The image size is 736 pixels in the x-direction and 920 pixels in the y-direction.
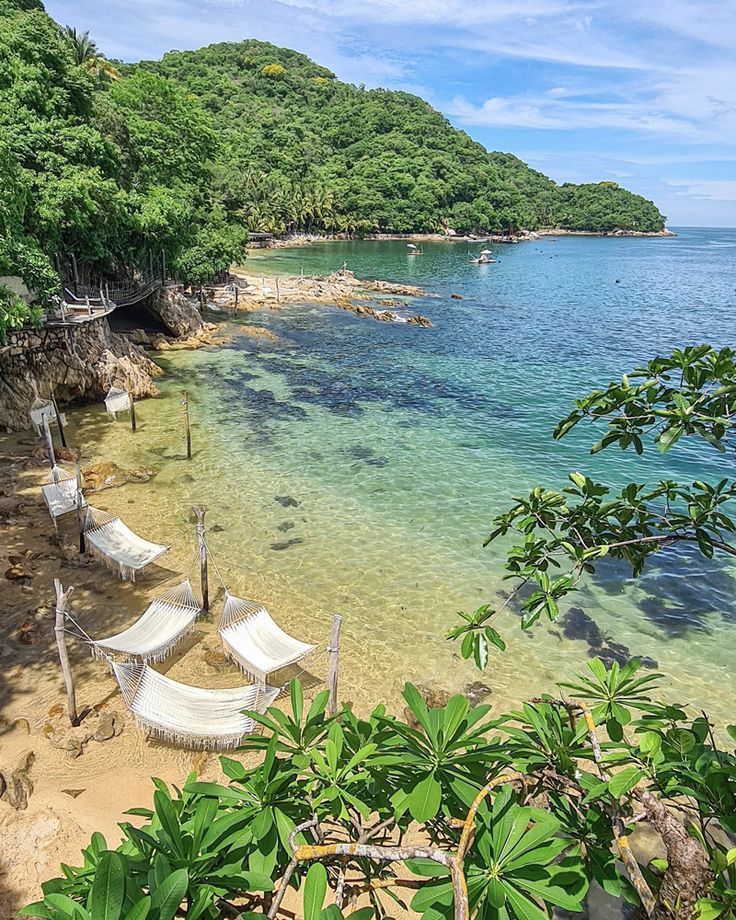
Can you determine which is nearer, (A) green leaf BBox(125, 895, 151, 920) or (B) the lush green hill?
(A) green leaf BBox(125, 895, 151, 920)

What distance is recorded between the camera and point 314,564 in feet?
44.6

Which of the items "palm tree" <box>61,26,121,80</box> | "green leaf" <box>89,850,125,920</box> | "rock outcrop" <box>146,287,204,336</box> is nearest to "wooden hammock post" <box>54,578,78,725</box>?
"green leaf" <box>89,850,125,920</box>

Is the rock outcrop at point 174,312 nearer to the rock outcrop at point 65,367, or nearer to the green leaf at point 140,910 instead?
the rock outcrop at point 65,367

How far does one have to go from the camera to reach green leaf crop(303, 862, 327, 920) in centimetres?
220

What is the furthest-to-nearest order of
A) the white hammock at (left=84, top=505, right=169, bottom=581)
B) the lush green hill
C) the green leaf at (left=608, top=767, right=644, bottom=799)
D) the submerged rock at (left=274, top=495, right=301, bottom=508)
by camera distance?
the lush green hill < the submerged rock at (left=274, top=495, right=301, bottom=508) < the white hammock at (left=84, top=505, right=169, bottom=581) < the green leaf at (left=608, top=767, right=644, bottom=799)

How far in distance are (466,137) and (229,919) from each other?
192 meters

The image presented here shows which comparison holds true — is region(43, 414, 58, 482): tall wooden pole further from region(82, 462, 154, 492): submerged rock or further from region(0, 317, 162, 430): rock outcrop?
region(0, 317, 162, 430): rock outcrop

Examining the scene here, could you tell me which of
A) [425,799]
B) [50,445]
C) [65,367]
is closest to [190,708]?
[425,799]

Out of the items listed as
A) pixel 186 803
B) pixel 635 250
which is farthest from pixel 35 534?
pixel 635 250

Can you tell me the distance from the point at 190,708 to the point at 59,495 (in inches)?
319

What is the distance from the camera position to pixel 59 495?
46.5ft

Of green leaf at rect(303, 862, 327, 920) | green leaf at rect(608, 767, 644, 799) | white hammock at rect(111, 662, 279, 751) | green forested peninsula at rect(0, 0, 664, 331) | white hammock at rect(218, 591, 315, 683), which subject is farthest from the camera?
green forested peninsula at rect(0, 0, 664, 331)

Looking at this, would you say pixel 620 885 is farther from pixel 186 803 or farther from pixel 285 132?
pixel 285 132

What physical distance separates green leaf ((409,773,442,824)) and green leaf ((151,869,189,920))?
100 cm
